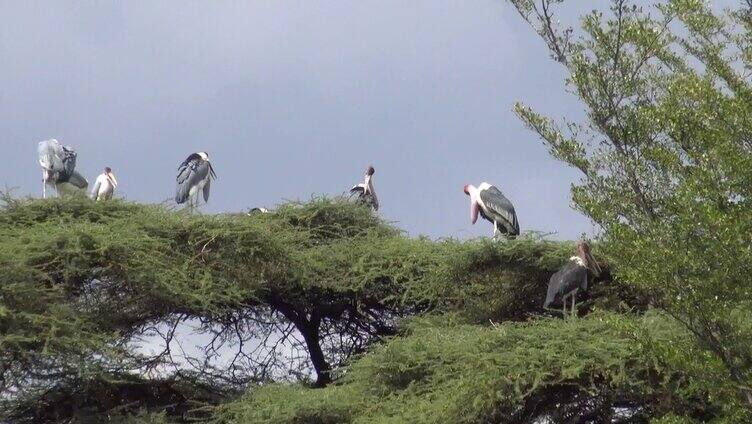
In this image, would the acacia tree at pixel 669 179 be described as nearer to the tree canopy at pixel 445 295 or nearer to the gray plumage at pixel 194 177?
the tree canopy at pixel 445 295

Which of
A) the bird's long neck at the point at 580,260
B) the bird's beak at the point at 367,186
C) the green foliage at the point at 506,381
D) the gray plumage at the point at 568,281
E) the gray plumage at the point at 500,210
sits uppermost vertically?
the bird's beak at the point at 367,186

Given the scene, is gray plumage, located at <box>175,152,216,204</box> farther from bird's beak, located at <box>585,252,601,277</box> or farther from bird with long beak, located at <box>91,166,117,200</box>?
bird's beak, located at <box>585,252,601,277</box>

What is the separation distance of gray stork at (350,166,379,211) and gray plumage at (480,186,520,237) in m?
1.94

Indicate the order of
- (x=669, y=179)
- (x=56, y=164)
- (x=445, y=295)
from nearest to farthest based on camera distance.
→ (x=669, y=179), (x=445, y=295), (x=56, y=164)

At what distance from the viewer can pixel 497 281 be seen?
1764cm

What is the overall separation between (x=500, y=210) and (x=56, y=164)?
233 inches

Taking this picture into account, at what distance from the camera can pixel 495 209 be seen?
19938mm

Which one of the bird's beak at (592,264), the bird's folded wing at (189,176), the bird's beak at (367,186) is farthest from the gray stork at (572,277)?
the bird's folded wing at (189,176)

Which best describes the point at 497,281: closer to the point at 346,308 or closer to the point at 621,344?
the point at 346,308

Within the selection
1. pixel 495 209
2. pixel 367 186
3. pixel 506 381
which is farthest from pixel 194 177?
pixel 506 381

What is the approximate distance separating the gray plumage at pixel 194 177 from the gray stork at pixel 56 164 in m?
1.40

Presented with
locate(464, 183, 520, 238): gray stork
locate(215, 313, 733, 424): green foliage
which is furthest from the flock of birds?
locate(215, 313, 733, 424): green foliage

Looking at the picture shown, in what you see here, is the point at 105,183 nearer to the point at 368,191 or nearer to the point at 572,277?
the point at 368,191

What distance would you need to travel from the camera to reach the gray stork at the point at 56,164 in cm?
2145
